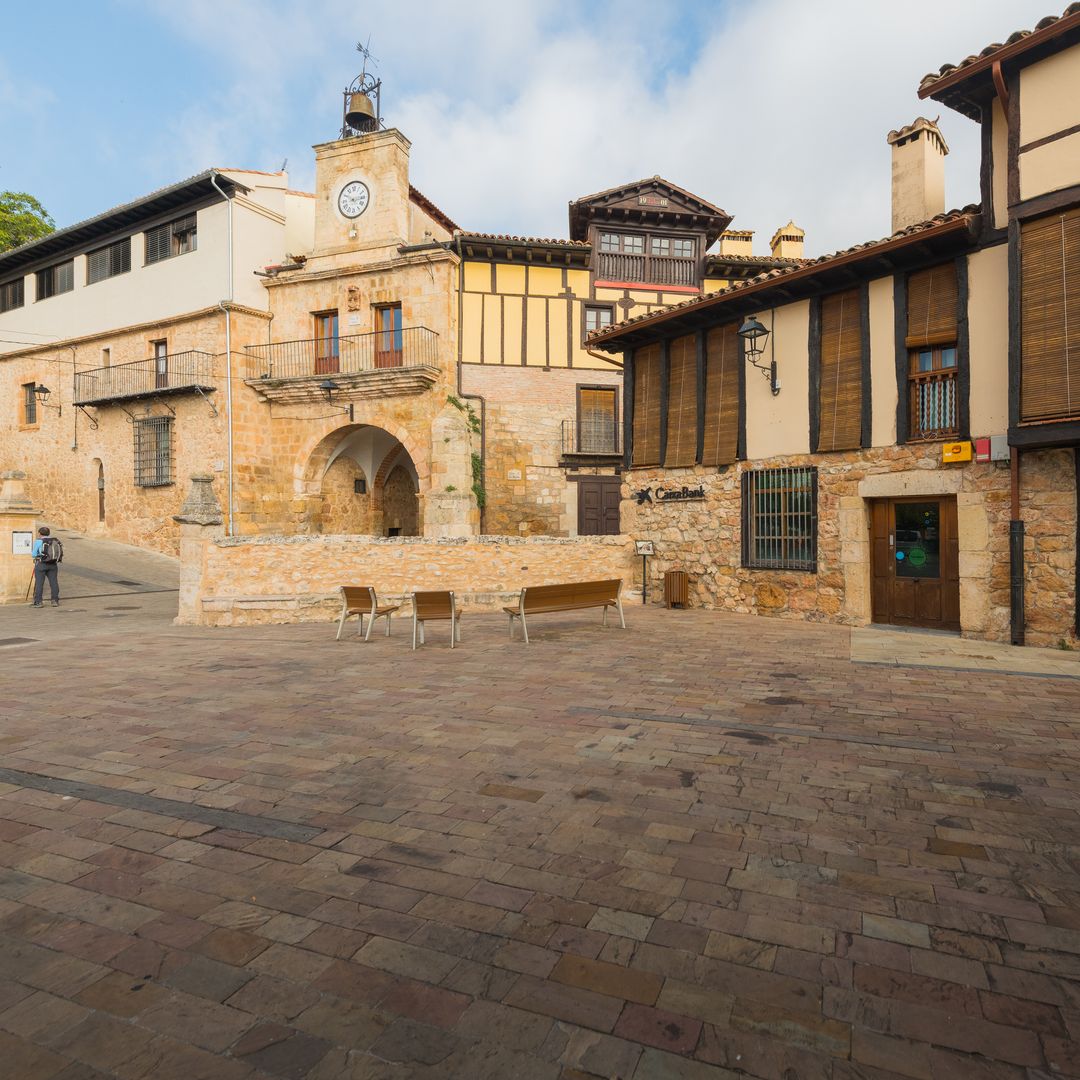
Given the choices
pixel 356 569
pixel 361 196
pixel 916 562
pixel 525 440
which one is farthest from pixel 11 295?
pixel 916 562

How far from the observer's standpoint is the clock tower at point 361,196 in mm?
19672

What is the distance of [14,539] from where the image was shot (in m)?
14.4

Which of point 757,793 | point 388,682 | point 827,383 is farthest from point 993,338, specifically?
point 388,682

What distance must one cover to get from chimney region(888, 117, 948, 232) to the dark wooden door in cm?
990

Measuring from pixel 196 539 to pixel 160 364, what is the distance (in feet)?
48.5

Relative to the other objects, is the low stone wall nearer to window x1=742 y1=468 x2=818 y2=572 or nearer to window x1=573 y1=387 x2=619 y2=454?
window x1=742 y1=468 x2=818 y2=572

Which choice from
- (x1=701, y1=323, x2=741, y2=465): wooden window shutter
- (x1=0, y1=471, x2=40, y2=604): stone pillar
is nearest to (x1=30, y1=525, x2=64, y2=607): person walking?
(x1=0, y1=471, x2=40, y2=604): stone pillar

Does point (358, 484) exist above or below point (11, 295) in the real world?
below

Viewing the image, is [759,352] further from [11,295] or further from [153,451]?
[11,295]

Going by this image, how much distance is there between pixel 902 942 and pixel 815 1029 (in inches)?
24.6

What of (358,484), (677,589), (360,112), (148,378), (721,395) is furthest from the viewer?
(358,484)

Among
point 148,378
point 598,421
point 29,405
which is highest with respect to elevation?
point 148,378

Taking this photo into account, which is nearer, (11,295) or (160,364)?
(160,364)

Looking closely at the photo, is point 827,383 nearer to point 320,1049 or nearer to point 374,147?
point 320,1049
